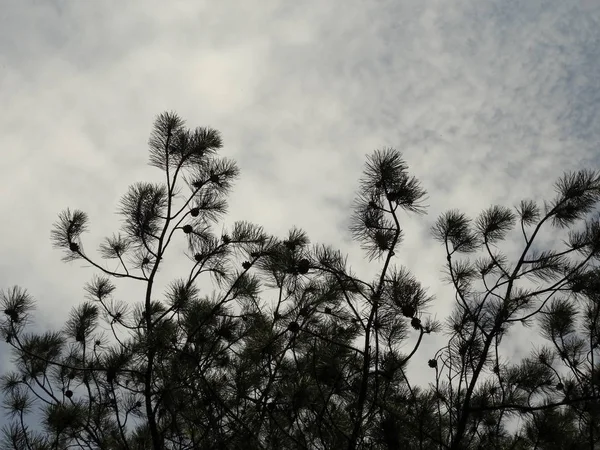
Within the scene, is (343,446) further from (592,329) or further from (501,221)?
(501,221)

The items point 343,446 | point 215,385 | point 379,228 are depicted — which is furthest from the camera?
point 215,385

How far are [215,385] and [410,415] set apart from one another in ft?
3.71

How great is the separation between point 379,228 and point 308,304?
21.7 inches

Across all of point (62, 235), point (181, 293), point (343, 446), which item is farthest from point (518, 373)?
point (62, 235)

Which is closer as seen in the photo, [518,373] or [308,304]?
[308,304]

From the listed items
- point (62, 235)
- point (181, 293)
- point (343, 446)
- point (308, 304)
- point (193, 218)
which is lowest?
point (343, 446)

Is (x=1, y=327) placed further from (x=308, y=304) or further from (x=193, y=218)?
(x=308, y=304)

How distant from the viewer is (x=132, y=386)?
10.8 ft

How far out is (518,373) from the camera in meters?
3.12

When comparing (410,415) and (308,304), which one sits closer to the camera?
(308,304)

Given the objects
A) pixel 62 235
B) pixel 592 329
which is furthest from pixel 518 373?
pixel 62 235

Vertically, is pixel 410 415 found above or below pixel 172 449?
above

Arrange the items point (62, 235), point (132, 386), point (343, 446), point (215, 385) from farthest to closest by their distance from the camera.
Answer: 1. point (132, 386)
2. point (62, 235)
3. point (215, 385)
4. point (343, 446)

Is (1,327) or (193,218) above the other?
(193,218)
